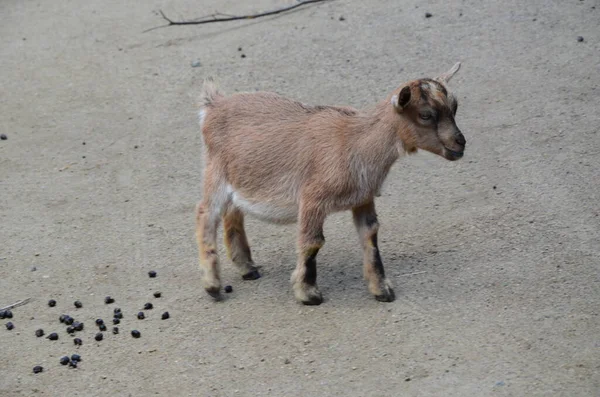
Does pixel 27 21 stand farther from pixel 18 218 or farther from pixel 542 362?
pixel 542 362

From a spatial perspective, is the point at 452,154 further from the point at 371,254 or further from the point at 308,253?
the point at 308,253

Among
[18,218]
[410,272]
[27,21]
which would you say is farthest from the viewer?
[27,21]

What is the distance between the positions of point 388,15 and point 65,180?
13.1 feet

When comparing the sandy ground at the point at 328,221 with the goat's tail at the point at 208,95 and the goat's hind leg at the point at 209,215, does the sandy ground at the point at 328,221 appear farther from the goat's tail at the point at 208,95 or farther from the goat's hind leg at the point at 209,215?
the goat's tail at the point at 208,95

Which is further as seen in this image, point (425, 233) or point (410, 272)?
point (425, 233)

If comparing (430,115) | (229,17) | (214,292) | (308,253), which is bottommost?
(214,292)

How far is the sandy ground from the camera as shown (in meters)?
5.49

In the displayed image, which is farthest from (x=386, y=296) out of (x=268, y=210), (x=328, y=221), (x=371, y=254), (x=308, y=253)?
(x=328, y=221)

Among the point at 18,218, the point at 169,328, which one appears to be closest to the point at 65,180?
the point at 18,218

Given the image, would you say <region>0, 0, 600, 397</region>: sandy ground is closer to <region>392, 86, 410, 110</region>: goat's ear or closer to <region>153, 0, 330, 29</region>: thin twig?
<region>153, 0, 330, 29</region>: thin twig

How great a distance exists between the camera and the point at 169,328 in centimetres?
600

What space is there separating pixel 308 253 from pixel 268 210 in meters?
0.40

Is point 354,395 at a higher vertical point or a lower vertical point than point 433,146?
lower

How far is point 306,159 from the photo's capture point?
6.10 meters
